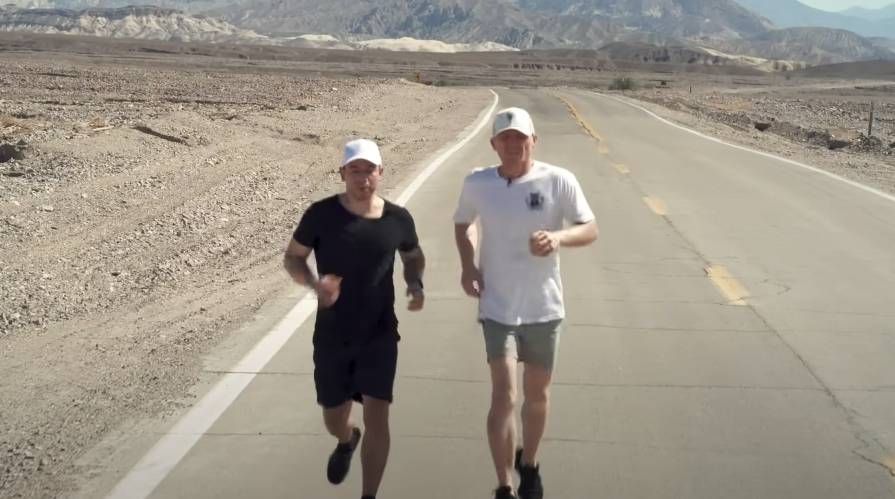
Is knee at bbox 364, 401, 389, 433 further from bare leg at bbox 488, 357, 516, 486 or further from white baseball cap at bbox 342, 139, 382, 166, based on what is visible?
white baseball cap at bbox 342, 139, 382, 166

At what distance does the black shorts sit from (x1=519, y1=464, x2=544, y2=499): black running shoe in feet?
2.51

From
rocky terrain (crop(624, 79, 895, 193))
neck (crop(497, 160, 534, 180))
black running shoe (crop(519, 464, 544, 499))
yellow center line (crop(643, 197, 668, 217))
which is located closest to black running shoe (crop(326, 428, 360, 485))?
black running shoe (crop(519, 464, 544, 499))

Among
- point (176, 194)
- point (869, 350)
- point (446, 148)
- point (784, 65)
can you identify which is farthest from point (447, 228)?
point (784, 65)

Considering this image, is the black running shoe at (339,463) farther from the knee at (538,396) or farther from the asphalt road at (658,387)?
the knee at (538,396)

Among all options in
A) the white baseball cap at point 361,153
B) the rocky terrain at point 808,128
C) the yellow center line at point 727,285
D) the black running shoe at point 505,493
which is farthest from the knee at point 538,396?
the rocky terrain at point 808,128

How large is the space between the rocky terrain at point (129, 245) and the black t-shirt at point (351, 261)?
5.33 feet

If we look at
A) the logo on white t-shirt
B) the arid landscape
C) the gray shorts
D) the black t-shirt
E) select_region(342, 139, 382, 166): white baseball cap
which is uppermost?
select_region(342, 139, 382, 166): white baseball cap

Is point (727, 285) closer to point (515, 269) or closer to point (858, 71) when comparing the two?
point (515, 269)

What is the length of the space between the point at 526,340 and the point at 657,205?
10.9m

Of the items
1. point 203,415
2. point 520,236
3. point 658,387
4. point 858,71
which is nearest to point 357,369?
point 520,236

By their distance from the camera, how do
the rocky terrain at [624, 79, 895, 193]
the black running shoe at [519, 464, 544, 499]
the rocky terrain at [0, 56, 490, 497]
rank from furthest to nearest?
the rocky terrain at [624, 79, 895, 193]
the rocky terrain at [0, 56, 490, 497]
the black running shoe at [519, 464, 544, 499]

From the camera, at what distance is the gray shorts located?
504 centimetres

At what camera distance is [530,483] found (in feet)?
16.9

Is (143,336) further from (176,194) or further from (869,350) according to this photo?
(176,194)
